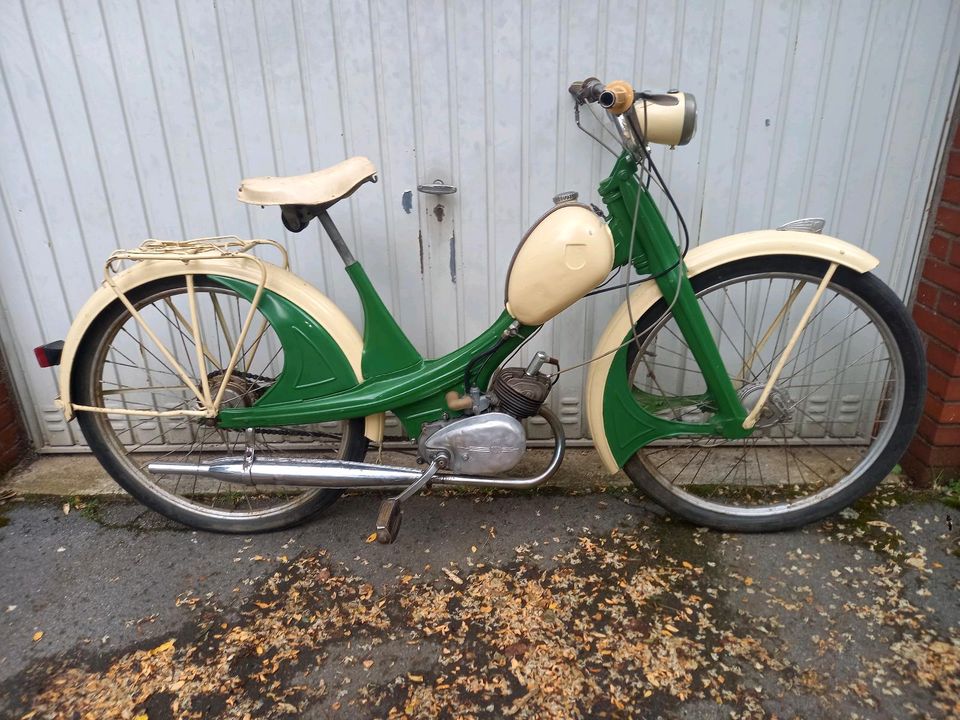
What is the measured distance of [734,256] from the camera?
6.99 ft

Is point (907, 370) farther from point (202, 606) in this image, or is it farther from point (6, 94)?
point (6, 94)

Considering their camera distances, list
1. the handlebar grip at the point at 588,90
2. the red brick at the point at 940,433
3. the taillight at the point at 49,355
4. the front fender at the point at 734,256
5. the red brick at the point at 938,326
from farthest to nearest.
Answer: the red brick at the point at 940,433 → the red brick at the point at 938,326 → the taillight at the point at 49,355 → the front fender at the point at 734,256 → the handlebar grip at the point at 588,90

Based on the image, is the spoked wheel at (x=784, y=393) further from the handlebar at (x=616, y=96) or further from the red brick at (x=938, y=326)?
the handlebar at (x=616, y=96)

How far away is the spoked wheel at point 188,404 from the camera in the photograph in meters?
2.34

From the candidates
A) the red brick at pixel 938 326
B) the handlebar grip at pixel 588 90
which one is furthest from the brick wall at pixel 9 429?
the red brick at pixel 938 326

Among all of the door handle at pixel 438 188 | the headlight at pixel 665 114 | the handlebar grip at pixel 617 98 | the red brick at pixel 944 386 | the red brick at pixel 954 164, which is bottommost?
the red brick at pixel 944 386

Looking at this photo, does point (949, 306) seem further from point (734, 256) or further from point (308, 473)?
point (308, 473)

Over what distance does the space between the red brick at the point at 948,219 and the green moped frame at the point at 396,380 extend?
105 centimetres

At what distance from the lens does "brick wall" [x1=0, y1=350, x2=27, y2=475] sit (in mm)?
2816

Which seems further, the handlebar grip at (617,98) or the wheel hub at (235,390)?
the wheel hub at (235,390)

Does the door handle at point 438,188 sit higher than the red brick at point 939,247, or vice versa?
the door handle at point 438,188

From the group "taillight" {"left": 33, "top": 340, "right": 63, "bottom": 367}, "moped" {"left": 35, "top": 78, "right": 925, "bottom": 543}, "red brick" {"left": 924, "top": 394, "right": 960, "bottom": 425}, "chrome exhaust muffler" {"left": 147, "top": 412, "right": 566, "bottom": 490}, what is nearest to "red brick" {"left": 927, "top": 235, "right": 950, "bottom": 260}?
"moped" {"left": 35, "top": 78, "right": 925, "bottom": 543}

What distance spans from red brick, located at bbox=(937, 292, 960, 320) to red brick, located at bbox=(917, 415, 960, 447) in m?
0.41

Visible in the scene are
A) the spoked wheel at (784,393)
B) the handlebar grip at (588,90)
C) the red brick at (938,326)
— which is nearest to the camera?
the handlebar grip at (588,90)
